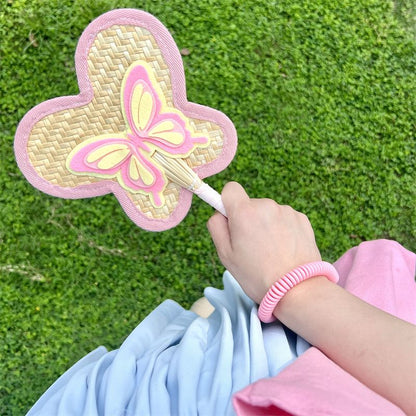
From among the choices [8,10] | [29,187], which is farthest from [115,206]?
[8,10]

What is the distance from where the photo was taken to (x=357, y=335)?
0.71 metres

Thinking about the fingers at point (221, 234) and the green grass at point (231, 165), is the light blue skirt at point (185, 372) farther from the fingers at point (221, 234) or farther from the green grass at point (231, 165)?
the green grass at point (231, 165)

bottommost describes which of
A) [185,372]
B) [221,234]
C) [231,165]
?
[231,165]

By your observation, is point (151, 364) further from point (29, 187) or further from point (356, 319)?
point (29, 187)

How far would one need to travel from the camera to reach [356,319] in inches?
28.6

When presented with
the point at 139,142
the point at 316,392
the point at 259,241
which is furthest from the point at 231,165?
Result: the point at 316,392

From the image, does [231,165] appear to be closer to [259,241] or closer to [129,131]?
[129,131]

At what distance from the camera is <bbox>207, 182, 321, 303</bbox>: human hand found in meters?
0.83

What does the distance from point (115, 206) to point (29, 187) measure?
0.33 m

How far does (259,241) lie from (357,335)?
24 cm

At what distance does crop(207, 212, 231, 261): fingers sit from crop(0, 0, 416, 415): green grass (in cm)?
78

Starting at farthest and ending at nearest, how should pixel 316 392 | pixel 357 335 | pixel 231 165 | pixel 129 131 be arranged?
1. pixel 231 165
2. pixel 129 131
3. pixel 357 335
4. pixel 316 392

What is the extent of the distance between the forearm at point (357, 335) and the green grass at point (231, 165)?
952 mm

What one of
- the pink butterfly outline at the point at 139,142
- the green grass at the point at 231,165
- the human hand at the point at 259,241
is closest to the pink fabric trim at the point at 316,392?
the human hand at the point at 259,241
